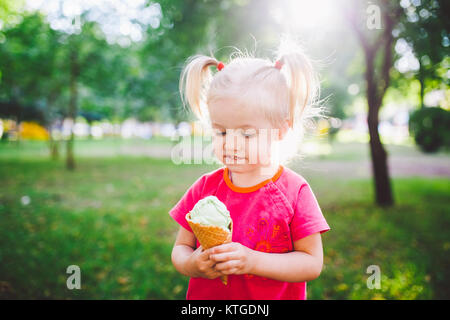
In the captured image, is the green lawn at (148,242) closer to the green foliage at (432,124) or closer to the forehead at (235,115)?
the green foliage at (432,124)

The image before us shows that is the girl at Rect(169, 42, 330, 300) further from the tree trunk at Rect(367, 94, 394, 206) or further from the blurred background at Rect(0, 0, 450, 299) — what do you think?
the tree trunk at Rect(367, 94, 394, 206)

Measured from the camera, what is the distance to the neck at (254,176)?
1.60 metres

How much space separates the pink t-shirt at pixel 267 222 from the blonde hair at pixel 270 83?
0.33 meters

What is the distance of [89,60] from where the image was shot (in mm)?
13094

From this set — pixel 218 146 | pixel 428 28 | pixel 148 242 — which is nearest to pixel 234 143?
pixel 218 146

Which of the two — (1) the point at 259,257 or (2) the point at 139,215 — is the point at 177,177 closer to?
(2) the point at 139,215

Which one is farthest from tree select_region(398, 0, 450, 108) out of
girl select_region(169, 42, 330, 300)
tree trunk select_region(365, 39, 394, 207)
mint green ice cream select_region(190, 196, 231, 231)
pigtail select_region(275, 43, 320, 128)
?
mint green ice cream select_region(190, 196, 231, 231)

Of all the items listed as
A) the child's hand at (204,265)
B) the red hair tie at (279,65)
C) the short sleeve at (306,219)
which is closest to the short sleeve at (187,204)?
the child's hand at (204,265)

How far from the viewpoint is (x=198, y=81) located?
67.1 inches

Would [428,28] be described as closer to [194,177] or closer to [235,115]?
[235,115]

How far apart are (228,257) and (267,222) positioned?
0.30 meters

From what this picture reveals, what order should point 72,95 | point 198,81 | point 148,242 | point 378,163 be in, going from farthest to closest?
point 72,95 < point 378,163 < point 148,242 < point 198,81

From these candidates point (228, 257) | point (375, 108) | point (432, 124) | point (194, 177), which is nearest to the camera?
point (228, 257)

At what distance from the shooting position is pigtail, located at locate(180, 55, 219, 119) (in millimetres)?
1676
